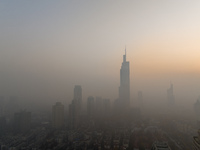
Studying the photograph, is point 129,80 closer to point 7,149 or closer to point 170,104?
point 170,104

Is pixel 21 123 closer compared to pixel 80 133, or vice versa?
pixel 80 133

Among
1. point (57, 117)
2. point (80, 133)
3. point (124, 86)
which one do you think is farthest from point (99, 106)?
point (80, 133)

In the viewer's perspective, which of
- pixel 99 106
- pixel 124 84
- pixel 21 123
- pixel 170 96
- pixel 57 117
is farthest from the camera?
pixel 170 96

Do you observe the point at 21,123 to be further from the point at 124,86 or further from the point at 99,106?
the point at 124,86

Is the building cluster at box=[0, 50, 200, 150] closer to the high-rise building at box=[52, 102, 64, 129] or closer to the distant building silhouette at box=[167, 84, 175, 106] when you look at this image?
the high-rise building at box=[52, 102, 64, 129]

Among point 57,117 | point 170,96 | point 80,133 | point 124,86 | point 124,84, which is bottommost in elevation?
point 80,133

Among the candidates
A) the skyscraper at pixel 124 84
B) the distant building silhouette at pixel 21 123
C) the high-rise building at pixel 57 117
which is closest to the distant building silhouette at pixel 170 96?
the skyscraper at pixel 124 84

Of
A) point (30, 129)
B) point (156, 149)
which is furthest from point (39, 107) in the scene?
point (156, 149)

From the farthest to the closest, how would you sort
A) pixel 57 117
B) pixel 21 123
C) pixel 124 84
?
pixel 124 84, pixel 57 117, pixel 21 123
